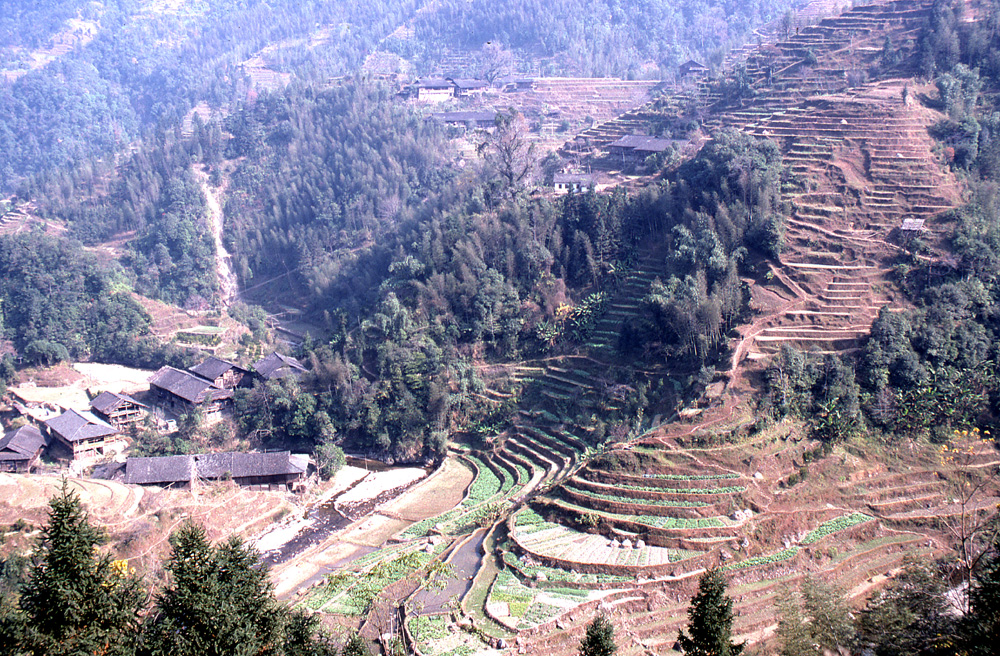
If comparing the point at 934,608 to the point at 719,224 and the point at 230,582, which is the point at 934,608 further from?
the point at 719,224

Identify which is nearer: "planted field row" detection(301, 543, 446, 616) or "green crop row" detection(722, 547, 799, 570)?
"planted field row" detection(301, 543, 446, 616)

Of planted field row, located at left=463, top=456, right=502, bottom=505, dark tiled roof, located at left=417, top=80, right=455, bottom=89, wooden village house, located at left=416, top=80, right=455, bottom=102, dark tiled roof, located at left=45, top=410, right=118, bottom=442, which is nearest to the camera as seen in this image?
planted field row, located at left=463, top=456, right=502, bottom=505

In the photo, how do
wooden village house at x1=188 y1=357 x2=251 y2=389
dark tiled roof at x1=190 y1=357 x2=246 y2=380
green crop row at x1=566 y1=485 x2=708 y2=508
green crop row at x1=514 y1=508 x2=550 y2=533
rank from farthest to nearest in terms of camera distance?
dark tiled roof at x1=190 y1=357 x2=246 y2=380, wooden village house at x1=188 y1=357 x2=251 y2=389, green crop row at x1=514 y1=508 x2=550 y2=533, green crop row at x1=566 y1=485 x2=708 y2=508

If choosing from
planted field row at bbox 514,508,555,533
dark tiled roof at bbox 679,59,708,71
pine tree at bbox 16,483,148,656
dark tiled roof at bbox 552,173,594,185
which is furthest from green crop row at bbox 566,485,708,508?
dark tiled roof at bbox 679,59,708,71

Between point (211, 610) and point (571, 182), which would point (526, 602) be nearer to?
point (211, 610)

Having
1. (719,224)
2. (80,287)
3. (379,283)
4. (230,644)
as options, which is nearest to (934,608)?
(230,644)

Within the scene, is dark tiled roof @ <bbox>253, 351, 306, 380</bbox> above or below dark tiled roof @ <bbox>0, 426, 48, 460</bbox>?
above

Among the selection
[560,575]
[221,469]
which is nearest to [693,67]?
[221,469]

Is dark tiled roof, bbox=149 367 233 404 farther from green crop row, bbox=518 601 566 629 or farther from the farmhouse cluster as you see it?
green crop row, bbox=518 601 566 629
